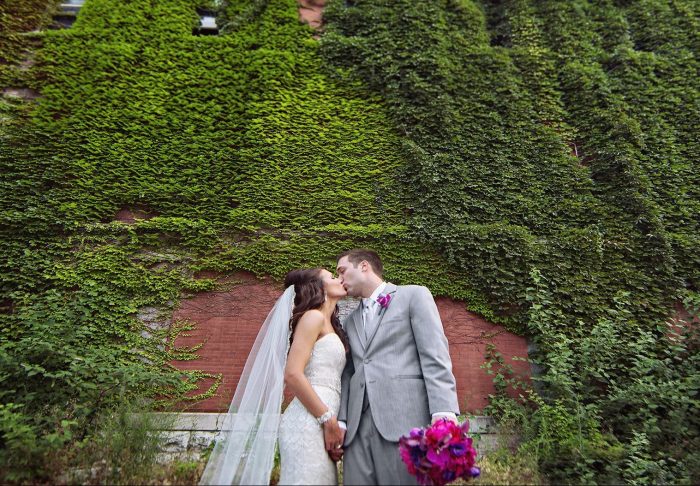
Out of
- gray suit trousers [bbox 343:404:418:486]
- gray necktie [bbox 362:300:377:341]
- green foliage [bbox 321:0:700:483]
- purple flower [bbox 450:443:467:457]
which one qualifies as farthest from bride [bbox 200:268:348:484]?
green foliage [bbox 321:0:700:483]

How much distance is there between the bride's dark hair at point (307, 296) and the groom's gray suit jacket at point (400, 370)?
0.26 metres

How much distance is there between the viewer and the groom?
3.03 metres

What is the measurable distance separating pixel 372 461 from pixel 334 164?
4.61 metres

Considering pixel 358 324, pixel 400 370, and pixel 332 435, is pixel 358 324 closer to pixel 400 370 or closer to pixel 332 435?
pixel 400 370

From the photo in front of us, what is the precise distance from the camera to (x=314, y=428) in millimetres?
3135

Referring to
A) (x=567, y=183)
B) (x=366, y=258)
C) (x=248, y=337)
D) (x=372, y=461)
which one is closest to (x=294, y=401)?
(x=372, y=461)

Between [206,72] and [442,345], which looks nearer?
[442,345]

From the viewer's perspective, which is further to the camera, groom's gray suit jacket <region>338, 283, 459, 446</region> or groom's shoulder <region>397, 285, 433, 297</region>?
groom's shoulder <region>397, 285, 433, 297</region>

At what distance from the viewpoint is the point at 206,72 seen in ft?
25.1

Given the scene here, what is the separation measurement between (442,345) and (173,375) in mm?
3293

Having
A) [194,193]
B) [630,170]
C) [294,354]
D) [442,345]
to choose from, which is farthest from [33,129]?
[630,170]

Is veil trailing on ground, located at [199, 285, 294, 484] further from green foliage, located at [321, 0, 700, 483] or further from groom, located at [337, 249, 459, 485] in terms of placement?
green foliage, located at [321, 0, 700, 483]

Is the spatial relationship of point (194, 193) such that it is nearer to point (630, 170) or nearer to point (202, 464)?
point (202, 464)

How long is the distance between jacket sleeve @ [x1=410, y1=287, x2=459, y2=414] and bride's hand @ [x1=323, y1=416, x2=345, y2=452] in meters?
0.62
